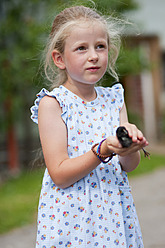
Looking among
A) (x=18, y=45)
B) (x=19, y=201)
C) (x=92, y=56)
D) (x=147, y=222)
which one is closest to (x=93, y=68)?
(x=92, y=56)

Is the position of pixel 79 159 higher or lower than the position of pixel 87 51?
lower

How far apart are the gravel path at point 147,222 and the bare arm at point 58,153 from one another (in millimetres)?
2230

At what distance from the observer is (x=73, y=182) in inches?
71.6

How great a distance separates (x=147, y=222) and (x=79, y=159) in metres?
2.97

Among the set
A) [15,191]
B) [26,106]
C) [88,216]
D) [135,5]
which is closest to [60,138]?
[88,216]

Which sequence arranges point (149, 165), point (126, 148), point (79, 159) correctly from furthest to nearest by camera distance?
point (149, 165)
point (79, 159)
point (126, 148)

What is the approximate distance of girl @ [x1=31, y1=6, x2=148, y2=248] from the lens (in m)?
1.84

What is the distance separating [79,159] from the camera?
1753mm

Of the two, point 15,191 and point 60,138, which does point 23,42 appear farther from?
point 60,138

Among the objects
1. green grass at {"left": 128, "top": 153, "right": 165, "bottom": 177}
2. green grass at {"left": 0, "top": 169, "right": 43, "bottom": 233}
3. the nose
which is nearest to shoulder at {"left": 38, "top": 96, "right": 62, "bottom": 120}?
the nose

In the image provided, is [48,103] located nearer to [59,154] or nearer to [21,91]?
[59,154]

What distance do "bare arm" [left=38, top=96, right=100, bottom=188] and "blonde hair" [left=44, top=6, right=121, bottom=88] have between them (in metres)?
0.26

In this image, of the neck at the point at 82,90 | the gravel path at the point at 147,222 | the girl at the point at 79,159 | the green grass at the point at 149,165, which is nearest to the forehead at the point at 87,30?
the girl at the point at 79,159

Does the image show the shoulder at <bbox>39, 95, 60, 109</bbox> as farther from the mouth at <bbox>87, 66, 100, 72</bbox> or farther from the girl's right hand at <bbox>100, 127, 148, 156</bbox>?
the girl's right hand at <bbox>100, 127, 148, 156</bbox>
